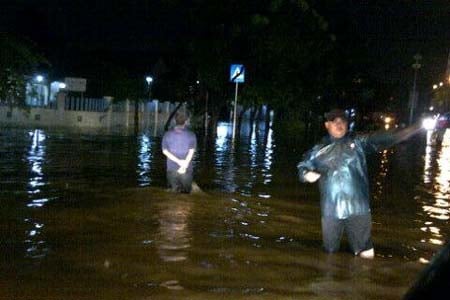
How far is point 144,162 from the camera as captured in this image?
1912cm

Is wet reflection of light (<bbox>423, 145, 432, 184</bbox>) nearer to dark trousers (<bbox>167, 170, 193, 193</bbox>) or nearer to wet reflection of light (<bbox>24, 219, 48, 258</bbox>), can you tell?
dark trousers (<bbox>167, 170, 193, 193</bbox>)

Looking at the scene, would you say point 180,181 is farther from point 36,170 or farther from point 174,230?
point 36,170

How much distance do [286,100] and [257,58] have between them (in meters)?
5.18

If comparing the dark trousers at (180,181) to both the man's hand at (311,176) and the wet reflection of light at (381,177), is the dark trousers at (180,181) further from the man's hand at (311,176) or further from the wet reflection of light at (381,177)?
the man's hand at (311,176)

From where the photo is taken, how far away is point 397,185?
16.2 meters

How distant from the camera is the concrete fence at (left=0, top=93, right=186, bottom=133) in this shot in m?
39.9

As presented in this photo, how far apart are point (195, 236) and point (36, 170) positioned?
8.19m

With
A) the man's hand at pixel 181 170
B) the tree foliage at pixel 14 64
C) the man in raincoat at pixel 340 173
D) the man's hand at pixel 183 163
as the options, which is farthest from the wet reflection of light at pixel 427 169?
the man in raincoat at pixel 340 173

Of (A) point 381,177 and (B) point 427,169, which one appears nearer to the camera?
(A) point 381,177

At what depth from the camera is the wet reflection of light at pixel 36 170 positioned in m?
11.7

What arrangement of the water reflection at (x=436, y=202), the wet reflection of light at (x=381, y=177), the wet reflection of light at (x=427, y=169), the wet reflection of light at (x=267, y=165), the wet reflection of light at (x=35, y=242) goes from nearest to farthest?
the wet reflection of light at (x=35, y=242)
the water reflection at (x=436, y=202)
the wet reflection of light at (x=381, y=177)
the wet reflection of light at (x=267, y=165)
the wet reflection of light at (x=427, y=169)

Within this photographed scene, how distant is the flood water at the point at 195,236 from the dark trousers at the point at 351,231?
0.16 m

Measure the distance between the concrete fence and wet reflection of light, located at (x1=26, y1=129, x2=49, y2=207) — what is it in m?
14.2

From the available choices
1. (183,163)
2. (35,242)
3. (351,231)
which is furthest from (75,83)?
(351,231)
